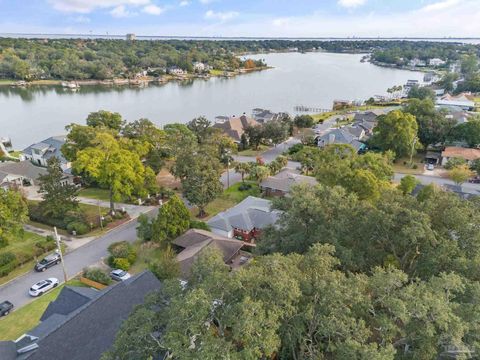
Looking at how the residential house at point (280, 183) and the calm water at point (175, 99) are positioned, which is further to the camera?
the calm water at point (175, 99)

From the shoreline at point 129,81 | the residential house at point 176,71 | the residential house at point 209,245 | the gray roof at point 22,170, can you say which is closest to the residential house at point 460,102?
the residential house at point 209,245

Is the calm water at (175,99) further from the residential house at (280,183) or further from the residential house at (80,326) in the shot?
the residential house at (80,326)

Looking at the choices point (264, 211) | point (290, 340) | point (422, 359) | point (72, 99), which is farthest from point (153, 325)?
point (72, 99)

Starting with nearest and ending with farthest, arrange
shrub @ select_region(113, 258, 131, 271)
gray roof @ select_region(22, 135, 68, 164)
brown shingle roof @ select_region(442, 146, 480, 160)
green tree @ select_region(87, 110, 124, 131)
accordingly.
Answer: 1. shrub @ select_region(113, 258, 131, 271)
2. gray roof @ select_region(22, 135, 68, 164)
3. brown shingle roof @ select_region(442, 146, 480, 160)
4. green tree @ select_region(87, 110, 124, 131)

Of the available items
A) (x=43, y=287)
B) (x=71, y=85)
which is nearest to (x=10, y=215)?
(x=43, y=287)

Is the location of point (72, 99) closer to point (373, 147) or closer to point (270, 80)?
point (270, 80)

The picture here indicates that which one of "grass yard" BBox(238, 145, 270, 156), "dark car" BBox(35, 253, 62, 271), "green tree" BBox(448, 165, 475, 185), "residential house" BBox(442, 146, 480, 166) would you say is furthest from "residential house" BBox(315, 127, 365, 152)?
"dark car" BBox(35, 253, 62, 271)

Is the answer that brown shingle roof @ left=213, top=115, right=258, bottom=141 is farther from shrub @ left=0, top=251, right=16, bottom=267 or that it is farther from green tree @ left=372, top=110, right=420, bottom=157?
shrub @ left=0, top=251, right=16, bottom=267
